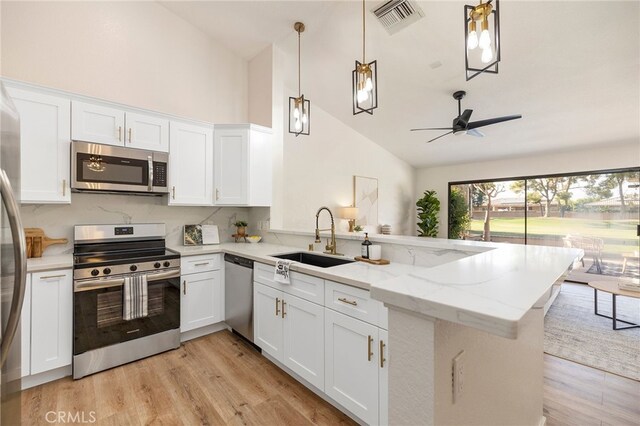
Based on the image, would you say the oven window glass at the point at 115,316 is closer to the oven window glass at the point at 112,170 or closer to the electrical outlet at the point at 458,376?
the oven window glass at the point at 112,170

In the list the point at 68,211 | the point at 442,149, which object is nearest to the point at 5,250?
the point at 68,211

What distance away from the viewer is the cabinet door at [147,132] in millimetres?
2716

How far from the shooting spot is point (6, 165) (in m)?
1.14

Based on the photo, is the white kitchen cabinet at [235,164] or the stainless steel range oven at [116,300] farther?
the white kitchen cabinet at [235,164]

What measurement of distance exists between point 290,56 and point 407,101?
1.96 m

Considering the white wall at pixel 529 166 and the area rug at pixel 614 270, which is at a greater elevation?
the white wall at pixel 529 166

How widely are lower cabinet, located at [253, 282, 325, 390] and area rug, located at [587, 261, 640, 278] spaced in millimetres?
6182

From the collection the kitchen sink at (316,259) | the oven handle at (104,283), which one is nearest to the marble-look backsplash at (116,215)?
the oven handle at (104,283)

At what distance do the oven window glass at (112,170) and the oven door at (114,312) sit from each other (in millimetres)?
906

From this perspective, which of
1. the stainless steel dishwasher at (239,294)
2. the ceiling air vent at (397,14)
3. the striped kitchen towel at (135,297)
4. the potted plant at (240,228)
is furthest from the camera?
the potted plant at (240,228)

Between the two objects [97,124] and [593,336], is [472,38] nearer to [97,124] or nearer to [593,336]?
[97,124]

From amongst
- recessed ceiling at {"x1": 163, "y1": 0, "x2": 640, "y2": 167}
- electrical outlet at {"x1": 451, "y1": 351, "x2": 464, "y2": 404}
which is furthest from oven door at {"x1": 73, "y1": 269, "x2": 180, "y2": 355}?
recessed ceiling at {"x1": 163, "y1": 0, "x2": 640, "y2": 167}

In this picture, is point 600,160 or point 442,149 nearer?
point 600,160

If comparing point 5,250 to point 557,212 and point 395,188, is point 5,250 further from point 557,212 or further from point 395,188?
point 557,212
